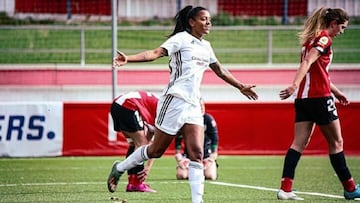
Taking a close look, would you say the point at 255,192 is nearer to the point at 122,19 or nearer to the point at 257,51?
the point at 257,51

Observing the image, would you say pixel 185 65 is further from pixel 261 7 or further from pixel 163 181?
pixel 261 7

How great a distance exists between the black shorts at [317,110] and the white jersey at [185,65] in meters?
1.38

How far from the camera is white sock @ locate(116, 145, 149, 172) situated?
1060 cm

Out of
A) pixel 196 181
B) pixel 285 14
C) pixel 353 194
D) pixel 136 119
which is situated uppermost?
pixel 285 14

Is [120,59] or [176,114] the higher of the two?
[120,59]

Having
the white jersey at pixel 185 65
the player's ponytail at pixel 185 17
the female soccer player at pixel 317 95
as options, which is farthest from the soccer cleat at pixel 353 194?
the player's ponytail at pixel 185 17

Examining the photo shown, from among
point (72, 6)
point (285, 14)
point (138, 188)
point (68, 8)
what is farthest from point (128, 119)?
point (72, 6)

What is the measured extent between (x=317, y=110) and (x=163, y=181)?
3.53 metres

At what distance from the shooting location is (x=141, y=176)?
484 inches

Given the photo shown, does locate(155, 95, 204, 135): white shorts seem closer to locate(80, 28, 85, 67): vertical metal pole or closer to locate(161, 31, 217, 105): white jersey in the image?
locate(161, 31, 217, 105): white jersey

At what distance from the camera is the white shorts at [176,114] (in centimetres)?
991

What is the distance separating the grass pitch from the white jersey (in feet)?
4.93

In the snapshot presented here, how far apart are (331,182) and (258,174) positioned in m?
1.67

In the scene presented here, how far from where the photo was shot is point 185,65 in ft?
32.9
